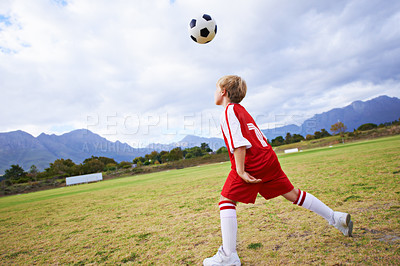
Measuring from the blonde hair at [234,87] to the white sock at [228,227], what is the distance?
115 cm

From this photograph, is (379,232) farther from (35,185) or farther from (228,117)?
(35,185)

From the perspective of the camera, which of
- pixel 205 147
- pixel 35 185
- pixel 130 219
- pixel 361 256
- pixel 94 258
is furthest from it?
pixel 205 147

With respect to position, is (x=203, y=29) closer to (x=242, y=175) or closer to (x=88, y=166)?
(x=242, y=175)

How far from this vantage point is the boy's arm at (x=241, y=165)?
214 cm

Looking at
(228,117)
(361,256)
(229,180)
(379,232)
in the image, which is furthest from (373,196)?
(228,117)

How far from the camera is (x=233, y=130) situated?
2203mm

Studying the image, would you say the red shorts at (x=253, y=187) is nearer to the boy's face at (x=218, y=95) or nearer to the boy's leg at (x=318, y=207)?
the boy's leg at (x=318, y=207)

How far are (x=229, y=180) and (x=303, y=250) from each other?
3.49ft

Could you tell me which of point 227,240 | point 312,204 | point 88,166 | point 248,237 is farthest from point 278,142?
point 227,240

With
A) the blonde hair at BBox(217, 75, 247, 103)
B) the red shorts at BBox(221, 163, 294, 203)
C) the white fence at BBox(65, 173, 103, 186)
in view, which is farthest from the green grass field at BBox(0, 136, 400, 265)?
the white fence at BBox(65, 173, 103, 186)

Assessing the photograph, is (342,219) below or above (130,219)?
above

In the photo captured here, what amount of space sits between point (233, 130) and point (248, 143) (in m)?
0.20

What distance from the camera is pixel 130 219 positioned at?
4789mm

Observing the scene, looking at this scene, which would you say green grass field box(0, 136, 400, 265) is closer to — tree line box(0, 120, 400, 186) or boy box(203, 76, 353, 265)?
boy box(203, 76, 353, 265)
